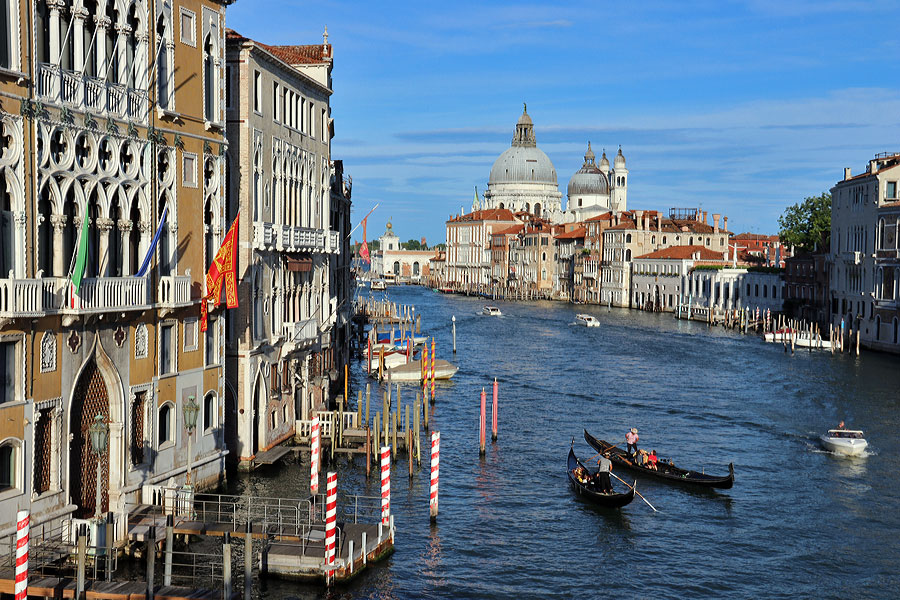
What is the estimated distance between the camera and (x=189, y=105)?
61.0 feet

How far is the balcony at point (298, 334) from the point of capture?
24469mm

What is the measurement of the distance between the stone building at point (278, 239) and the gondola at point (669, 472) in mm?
7486

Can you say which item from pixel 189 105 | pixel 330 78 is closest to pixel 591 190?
pixel 330 78

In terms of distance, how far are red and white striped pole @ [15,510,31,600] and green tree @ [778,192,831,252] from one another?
7160 centimetres

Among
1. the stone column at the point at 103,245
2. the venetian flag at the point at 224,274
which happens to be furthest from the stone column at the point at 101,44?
the venetian flag at the point at 224,274

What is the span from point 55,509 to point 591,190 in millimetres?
128971

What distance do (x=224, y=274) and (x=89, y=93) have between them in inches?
163

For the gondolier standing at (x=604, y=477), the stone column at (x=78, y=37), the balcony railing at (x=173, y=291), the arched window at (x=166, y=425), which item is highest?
the stone column at (x=78, y=37)

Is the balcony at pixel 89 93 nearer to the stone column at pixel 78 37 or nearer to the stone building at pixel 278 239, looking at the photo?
the stone column at pixel 78 37

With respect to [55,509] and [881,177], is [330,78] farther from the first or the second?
[881,177]

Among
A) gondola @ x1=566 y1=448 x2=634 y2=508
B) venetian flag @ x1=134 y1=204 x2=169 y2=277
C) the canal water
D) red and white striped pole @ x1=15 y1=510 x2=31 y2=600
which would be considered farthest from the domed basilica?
red and white striped pole @ x1=15 y1=510 x2=31 y2=600

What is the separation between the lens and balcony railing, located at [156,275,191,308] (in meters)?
17.5

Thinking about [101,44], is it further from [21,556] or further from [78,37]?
[21,556]

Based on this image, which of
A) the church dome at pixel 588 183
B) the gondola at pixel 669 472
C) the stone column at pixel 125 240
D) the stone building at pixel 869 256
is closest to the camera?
the stone column at pixel 125 240
